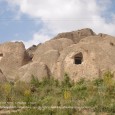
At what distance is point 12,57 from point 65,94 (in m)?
15.1

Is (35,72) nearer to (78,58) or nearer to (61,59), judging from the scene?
(61,59)

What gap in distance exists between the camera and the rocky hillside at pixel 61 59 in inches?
1336

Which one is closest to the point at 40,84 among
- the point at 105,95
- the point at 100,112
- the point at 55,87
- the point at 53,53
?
the point at 55,87

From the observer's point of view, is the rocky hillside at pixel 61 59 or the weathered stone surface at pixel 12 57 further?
the weathered stone surface at pixel 12 57

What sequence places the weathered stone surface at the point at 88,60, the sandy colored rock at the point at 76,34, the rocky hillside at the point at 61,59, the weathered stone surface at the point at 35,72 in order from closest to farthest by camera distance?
the weathered stone surface at the point at 88,60
the rocky hillside at the point at 61,59
the weathered stone surface at the point at 35,72
the sandy colored rock at the point at 76,34

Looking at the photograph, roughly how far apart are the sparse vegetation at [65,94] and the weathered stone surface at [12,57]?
18.2ft

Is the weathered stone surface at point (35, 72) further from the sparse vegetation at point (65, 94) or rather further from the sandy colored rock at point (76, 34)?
the sandy colored rock at point (76, 34)

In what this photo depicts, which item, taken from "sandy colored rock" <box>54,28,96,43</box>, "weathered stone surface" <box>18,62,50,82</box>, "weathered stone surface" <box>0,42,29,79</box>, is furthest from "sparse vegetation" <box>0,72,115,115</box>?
"sandy colored rock" <box>54,28,96,43</box>

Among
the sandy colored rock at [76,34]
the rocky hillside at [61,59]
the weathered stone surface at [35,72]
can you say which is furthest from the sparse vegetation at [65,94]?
the sandy colored rock at [76,34]

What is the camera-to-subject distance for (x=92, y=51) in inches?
1368

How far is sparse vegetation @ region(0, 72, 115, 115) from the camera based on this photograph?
907 inches

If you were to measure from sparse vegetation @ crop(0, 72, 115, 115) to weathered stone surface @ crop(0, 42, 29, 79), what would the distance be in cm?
555

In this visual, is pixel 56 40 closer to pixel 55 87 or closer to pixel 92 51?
pixel 92 51

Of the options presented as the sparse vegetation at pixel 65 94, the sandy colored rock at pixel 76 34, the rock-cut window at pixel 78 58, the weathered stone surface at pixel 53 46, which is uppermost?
the sandy colored rock at pixel 76 34
